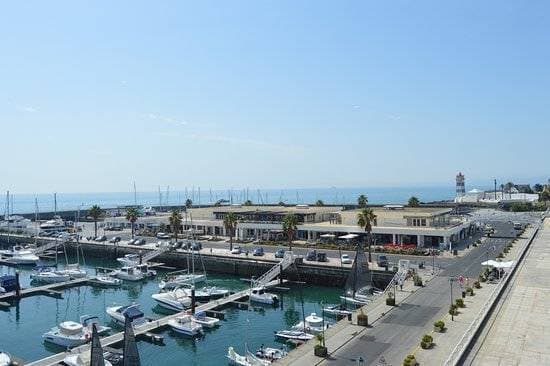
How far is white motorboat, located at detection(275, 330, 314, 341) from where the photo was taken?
1822 inches

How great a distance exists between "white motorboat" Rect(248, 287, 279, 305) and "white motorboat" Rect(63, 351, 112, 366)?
24.1 meters

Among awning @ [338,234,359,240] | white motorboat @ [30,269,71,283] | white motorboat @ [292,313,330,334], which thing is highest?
awning @ [338,234,359,240]

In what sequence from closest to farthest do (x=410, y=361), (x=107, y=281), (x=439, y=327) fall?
(x=410, y=361) → (x=439, y=327) → (x=107, y=281)

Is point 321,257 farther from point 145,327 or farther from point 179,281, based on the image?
point 145,327

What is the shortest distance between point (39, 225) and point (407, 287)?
109m

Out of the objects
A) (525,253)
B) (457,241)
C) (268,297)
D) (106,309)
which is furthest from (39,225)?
(525,253)

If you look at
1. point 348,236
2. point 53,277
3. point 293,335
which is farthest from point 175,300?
point 348,236

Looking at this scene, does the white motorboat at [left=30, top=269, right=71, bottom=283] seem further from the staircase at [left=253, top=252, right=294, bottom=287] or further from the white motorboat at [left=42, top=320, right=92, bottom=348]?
the staircase at [left=253, top=252, right=294, bottom=287]

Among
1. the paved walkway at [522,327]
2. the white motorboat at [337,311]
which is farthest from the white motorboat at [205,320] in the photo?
the paved walkway at [522,327]

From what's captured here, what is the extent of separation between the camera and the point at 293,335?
46969mm

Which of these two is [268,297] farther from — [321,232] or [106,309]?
[321,232]

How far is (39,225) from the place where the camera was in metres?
134

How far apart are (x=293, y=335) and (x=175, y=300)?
18850 millimetres

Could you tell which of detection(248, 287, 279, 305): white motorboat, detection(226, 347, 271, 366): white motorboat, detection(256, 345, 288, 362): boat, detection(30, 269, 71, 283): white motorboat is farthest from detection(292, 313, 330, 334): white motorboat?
detection(30, 269, 71, 283): white motorboat
